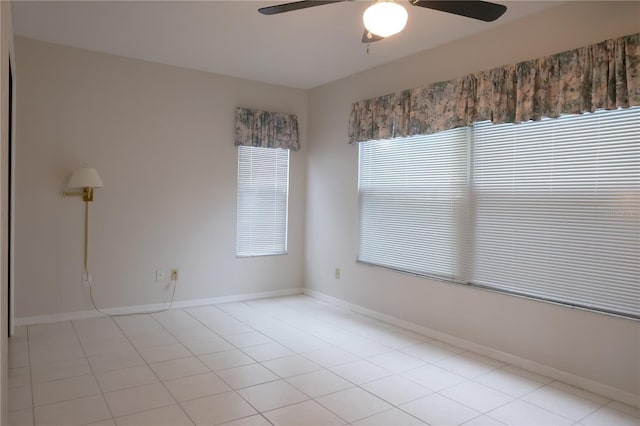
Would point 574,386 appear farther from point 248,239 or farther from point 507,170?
point 248,239

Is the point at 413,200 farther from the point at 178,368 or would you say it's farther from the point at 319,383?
the point at 178,368

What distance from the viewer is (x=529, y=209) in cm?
325

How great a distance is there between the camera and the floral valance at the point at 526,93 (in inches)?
106

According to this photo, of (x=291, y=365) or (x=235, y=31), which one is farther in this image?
(x=235, y=31)

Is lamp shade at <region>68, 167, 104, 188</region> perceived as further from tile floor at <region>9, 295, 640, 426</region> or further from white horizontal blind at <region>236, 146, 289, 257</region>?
white horizontal blind at <region>236, 146, 289, 257</region>

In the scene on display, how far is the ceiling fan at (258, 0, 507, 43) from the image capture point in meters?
2.02

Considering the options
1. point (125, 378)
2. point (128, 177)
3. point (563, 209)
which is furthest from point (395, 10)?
point (128, 177)

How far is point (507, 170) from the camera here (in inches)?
134

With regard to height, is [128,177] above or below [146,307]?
above

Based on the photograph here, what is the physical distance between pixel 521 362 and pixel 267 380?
188 cm

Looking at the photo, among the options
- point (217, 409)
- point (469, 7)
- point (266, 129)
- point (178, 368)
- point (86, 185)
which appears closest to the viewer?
point (469, 7)

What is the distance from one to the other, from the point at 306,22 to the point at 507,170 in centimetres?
194

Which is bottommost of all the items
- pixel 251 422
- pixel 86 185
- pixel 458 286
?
pixel 251 422

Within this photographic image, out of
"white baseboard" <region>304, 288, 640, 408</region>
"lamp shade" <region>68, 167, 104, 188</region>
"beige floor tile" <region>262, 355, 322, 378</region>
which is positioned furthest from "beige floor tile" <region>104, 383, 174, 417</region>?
"white baseboard" <region>304, 288, 640, 408</region>
